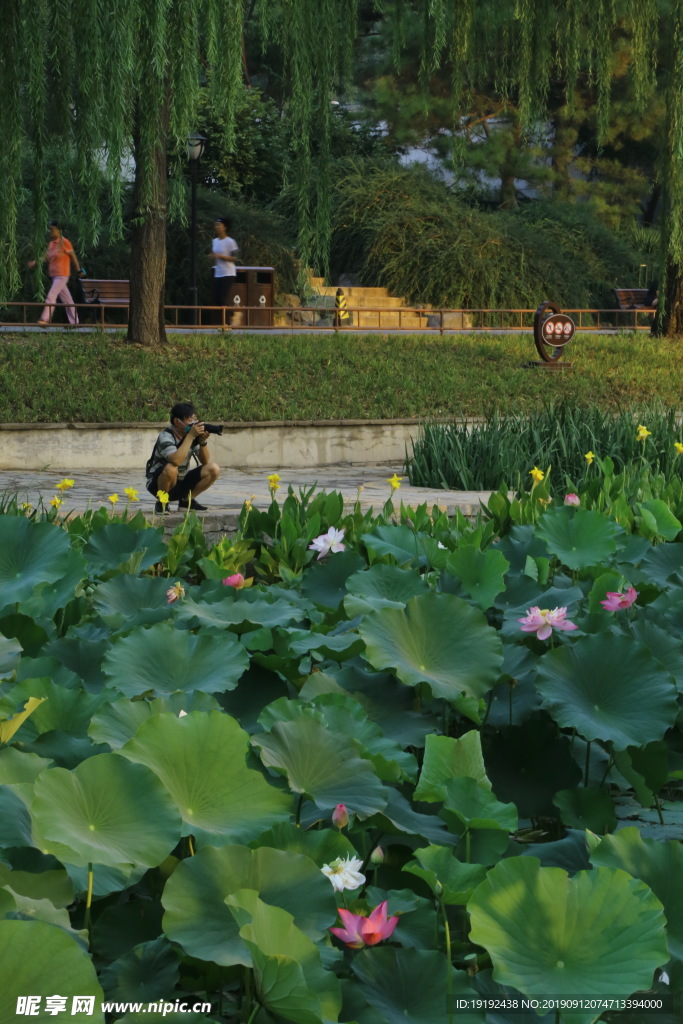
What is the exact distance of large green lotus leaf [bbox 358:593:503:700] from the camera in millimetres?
2145

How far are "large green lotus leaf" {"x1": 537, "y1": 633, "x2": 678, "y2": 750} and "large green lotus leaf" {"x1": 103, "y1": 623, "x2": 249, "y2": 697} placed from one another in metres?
0.50

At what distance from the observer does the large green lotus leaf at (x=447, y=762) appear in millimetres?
1866

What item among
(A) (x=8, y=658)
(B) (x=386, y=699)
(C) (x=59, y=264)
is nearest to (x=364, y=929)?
(B) (x=386, y=699)

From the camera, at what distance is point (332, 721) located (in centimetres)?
191

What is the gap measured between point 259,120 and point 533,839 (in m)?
25.4

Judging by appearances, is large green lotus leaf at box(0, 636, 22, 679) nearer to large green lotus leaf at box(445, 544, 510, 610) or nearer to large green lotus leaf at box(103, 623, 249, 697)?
large green lotus leaf at box(103, 623, 249, 697)

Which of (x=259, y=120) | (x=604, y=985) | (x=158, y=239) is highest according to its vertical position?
(x=259, y=120)

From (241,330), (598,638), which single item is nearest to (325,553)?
(598,638)

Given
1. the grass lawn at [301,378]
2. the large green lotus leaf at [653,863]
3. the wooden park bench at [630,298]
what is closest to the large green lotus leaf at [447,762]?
the large green lotus leaf at [653,863]

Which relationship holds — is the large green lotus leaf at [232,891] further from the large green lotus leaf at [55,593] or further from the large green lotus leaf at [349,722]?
the large green lotus leaf at [55,593]

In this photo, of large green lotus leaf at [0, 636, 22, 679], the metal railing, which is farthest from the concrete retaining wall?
large green lotus leaf at [0, 636, 22, 679]

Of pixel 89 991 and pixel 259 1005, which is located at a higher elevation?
pixel 89 991

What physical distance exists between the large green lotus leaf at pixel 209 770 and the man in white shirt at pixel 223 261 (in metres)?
16.5

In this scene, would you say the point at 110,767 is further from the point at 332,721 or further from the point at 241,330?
the point at 241,330
